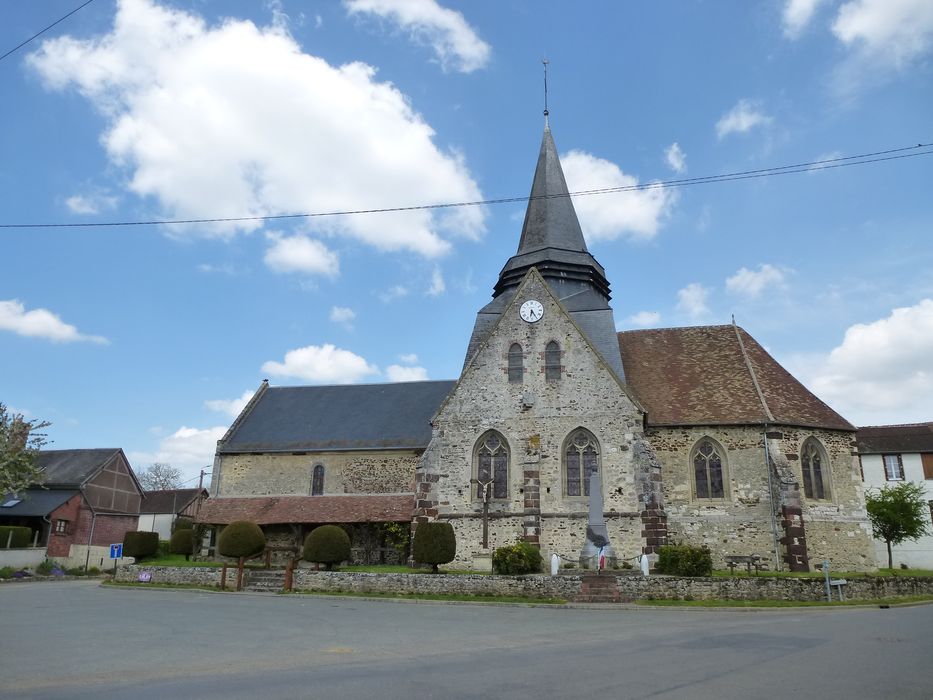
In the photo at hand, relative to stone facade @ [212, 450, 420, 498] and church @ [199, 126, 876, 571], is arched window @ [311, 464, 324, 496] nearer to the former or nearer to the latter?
stone facade @ [212, 450, 420, 498]

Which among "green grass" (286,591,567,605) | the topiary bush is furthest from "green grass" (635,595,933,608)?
the topiary bush

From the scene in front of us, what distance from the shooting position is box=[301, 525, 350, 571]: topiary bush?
22234mm

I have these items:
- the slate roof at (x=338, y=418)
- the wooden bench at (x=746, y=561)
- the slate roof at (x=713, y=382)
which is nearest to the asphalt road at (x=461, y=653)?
the wooden bench at (x=746, y=561)

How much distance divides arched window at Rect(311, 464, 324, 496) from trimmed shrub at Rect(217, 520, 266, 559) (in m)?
7.03

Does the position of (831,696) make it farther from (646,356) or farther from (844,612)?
(646,356)

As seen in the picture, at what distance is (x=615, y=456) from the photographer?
75.9 feet

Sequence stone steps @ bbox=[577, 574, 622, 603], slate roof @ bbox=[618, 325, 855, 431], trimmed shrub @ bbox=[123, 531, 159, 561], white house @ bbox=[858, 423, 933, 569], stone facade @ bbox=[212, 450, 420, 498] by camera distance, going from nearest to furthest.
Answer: stone steps @ bbox=[577, 574, 622, 603] → slate roof @ bbox=[618, 325, 855, 431] → trimmed shrub @ bbox=[123, 531, 159, 561] → stone facade @ bbox=[212, 450, 420, 498] → white house @ bbox=[858, 423, 933, 569]

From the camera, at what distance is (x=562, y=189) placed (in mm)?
33031

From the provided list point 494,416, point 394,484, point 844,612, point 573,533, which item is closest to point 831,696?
point 844,612

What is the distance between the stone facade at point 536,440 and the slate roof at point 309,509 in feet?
11.8

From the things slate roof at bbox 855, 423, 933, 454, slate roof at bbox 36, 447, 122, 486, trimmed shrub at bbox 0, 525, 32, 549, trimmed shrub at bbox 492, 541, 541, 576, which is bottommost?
trimmed shrub at bbox 492, 541, 541, 576

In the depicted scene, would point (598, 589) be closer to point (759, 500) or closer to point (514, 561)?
point (514, 561)

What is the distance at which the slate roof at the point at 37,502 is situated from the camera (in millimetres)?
34969

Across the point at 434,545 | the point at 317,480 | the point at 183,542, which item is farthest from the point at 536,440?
the point at 183,542
